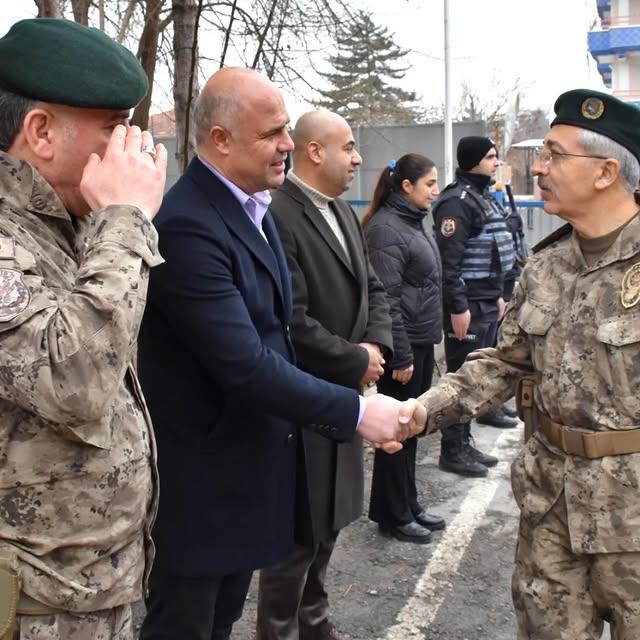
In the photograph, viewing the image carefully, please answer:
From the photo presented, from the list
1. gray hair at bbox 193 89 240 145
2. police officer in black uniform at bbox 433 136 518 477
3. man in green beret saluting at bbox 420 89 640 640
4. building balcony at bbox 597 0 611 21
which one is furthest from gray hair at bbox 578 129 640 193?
building balcony at bbox 597 0 611 21

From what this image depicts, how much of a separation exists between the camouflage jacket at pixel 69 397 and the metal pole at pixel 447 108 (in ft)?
39.8

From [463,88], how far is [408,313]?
40531mm

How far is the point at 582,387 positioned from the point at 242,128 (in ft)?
4.11

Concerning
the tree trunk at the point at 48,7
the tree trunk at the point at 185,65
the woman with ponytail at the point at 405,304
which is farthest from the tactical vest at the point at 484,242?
the tree trunk at the point at 48,7

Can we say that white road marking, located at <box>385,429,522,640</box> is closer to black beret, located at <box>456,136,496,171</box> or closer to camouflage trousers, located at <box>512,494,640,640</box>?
camouflage trousers, located at <box>512,494,640,640</box>

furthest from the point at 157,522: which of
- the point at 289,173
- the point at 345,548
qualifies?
the point at 345,548

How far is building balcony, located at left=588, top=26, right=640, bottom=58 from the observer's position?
1490 inches

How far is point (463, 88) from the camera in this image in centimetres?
4281

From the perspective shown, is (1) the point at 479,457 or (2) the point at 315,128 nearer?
(2) the point at 315,128

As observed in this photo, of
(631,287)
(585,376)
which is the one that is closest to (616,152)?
(631,287)

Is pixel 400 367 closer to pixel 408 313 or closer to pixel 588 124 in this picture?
pixel 408 313

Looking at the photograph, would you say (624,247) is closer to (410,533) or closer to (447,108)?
(410,533)

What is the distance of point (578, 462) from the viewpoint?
2.39 meters

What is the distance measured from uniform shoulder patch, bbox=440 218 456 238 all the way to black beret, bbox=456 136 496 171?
428 millimetres
